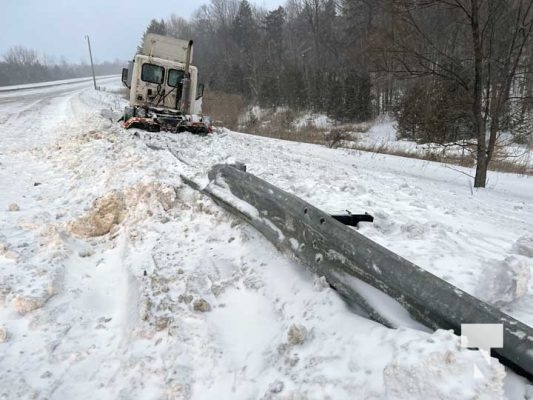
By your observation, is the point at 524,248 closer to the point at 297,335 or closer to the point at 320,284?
the point at 320,284

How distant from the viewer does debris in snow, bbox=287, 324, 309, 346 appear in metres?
2.63

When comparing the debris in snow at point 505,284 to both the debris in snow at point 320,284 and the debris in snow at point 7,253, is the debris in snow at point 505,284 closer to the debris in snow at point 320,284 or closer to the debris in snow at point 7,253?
the debris in snow at point 320,284

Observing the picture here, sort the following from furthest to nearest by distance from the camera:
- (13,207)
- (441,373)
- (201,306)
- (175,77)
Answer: (175,77) < (13,207) < (201,306) < (441,373)

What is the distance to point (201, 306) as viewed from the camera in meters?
3.23

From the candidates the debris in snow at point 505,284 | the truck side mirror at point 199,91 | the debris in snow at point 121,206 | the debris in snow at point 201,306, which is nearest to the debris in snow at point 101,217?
the debris in snow at point 121,206

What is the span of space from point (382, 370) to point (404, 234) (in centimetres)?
208

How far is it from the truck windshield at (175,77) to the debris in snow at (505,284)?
45.1 feet

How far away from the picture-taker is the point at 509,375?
1.98 m

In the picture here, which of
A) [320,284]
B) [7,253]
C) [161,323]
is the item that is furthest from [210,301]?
[7,253]

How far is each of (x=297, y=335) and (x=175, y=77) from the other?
45.3 feet

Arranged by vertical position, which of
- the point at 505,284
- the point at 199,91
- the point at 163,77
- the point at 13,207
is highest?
the point at 163,77

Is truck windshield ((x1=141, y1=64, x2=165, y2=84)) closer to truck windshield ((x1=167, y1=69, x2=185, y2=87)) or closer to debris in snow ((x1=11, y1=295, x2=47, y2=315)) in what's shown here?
truck windshield ((x1=167, y1=69, x2=185, y2=87))

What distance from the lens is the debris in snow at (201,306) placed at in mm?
3221

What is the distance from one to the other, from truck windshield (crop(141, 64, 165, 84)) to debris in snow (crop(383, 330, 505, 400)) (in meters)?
14.5
